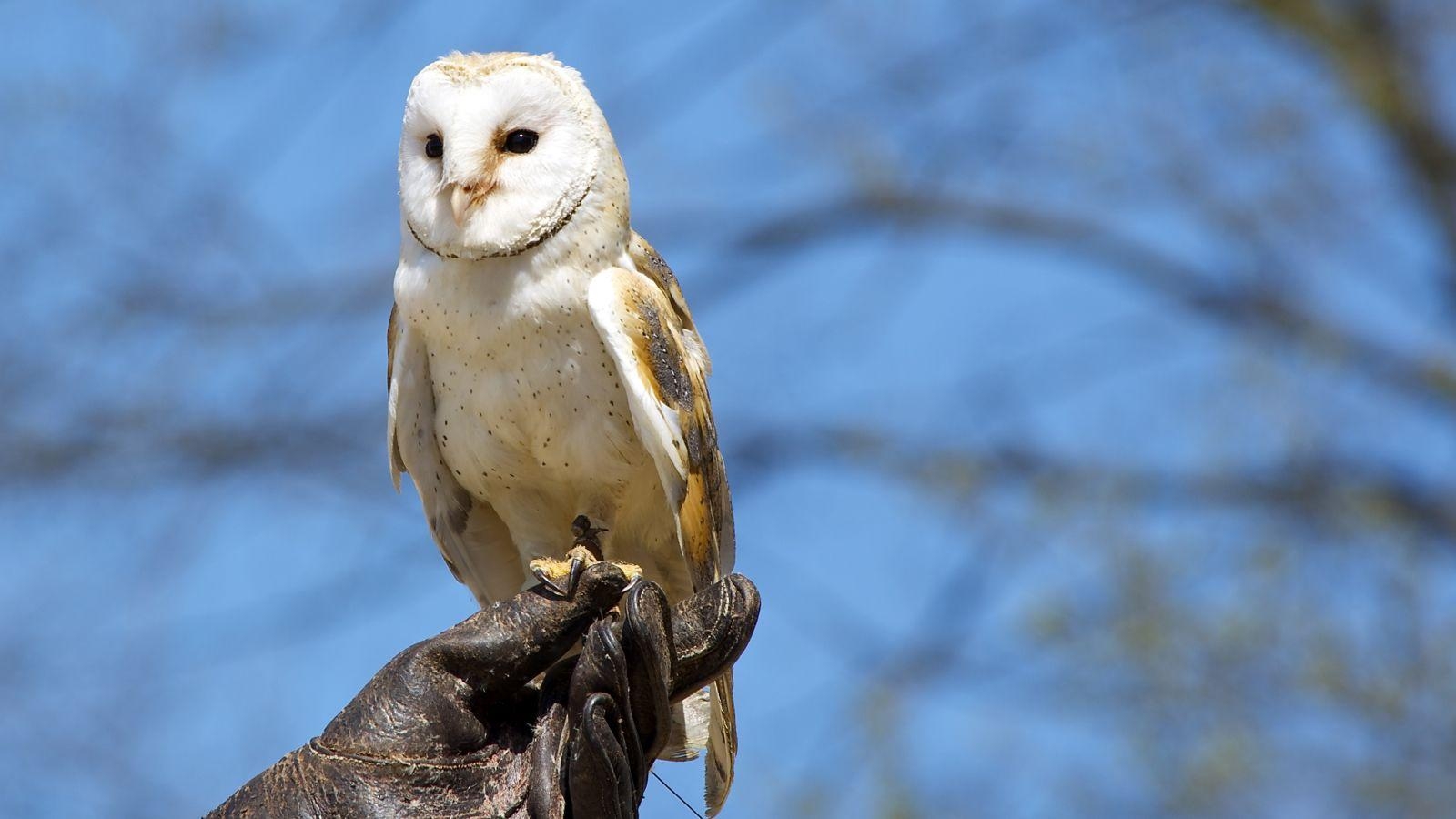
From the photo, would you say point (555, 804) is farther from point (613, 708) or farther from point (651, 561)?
point (651, 561)

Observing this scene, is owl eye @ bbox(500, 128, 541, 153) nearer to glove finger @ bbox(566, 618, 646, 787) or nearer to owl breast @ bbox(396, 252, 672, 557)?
owl breast @ bbox(396, 252, 672, 557)

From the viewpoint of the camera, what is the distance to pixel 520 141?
3066 millimetres

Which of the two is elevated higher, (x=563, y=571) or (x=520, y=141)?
(x=520, y=141)

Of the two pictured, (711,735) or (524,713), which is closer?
(524,713)

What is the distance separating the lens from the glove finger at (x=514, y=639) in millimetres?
2580

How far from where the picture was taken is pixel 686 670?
268cm

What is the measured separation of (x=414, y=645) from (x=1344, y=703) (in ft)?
18.5

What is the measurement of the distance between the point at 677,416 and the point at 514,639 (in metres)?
0.56

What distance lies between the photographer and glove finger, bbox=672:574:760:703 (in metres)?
2.65

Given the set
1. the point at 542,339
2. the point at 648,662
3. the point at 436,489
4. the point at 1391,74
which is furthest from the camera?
the point at 1391,74

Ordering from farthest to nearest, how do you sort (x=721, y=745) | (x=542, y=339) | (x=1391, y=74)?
1. (x=1391, y=74)
2. (x=721, y=745)
3. (x=542, y=339)

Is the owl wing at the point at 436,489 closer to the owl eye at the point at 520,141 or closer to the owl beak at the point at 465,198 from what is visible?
the owl beak at the point at 465,198

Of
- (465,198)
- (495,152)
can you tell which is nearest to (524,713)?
(465,198)

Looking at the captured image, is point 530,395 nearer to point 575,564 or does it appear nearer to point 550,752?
point 575,564
